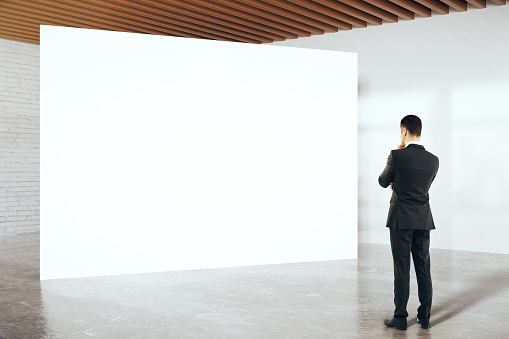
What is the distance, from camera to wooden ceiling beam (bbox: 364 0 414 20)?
8395 millimetres

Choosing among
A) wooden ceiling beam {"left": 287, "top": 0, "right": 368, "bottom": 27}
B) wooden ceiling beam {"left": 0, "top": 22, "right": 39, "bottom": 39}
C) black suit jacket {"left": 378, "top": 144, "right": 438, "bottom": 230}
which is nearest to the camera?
black suit jacket {"left": 378, "top": 144, "right": 438, "bottom": 230}

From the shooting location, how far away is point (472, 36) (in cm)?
888

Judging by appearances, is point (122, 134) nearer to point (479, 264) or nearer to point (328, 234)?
point (328, 234)

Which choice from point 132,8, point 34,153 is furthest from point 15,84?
point 132,8

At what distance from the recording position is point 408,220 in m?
4.31

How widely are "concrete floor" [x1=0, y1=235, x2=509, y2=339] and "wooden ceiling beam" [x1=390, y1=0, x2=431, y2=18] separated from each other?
3709 mm

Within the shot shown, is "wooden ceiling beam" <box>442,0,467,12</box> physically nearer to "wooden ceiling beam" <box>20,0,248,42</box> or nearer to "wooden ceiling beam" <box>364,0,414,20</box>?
"wooden ceiling beam" <box>364,0,414,20</box>

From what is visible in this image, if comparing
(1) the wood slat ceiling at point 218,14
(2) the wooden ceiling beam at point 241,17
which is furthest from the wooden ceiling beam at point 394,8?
(2) the wooden ceiling beam at point 241,17

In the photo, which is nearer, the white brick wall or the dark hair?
the dark hair

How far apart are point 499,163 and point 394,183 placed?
16.0 ft

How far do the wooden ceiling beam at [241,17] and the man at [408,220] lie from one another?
16.5 ft

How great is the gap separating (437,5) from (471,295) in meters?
4.81

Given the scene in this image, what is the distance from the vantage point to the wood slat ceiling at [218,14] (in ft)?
28.0

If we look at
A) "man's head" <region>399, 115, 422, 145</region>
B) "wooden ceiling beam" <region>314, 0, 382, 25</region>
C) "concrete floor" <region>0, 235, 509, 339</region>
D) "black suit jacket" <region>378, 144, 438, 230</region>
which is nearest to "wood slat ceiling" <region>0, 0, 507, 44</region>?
"wooden ceiling beam" <region>314, 0, 382, 25</region>
